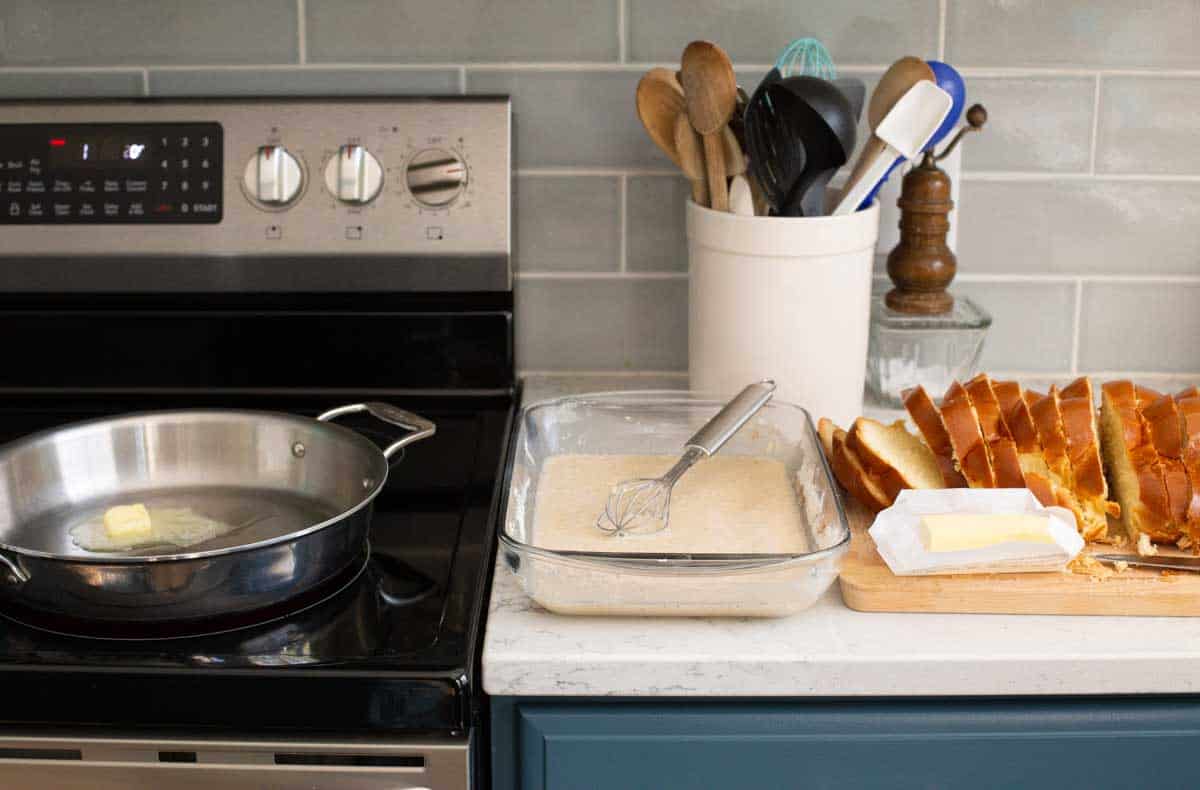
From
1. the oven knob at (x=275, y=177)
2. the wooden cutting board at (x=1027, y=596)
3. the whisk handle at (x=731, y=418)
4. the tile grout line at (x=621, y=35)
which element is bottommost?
the wooden cutting board at (x=1027, y=596)

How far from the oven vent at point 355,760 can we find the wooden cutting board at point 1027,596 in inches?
12.7

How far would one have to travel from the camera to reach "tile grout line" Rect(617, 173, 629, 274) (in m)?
1.38

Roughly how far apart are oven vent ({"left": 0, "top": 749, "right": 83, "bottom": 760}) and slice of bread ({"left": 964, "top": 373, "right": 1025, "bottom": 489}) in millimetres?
697

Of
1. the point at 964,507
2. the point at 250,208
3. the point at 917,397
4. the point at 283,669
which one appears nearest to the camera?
the point at 283,669

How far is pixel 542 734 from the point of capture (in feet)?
2.88

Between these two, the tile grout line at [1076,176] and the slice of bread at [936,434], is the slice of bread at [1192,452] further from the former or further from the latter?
the tile grout line at [1076,176]

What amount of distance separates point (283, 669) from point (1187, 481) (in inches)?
26.7

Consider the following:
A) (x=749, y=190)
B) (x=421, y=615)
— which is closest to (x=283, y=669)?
(x=421, y=615)

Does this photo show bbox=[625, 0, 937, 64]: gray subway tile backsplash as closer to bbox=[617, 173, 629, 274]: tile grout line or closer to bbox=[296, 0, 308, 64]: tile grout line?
bbox=[617, 173, 629, 274]: tile grout line

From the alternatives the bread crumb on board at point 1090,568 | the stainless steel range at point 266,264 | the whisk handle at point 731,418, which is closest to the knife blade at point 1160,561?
the bread crumb on board at point 1090,568

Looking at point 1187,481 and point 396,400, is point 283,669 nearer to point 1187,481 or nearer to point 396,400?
point 396,400

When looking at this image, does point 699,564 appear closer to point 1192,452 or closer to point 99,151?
point 1192,452

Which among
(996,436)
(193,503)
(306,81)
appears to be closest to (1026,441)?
(996,436)

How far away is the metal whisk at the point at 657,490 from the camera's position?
1.00m
